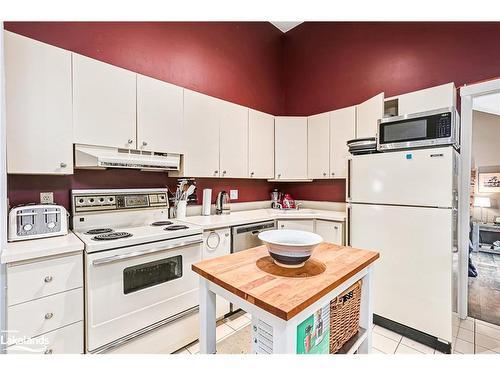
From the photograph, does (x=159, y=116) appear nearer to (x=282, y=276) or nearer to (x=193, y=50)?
(x=193, y=50)

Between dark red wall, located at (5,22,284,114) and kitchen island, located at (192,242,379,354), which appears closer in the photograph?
kitchen island, located at (192,242,379,354)

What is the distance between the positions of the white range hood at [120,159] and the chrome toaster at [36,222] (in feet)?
1.16

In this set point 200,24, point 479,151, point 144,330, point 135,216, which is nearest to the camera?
point 144,330

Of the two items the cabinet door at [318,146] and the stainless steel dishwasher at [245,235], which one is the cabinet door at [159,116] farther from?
the cabinet door at [318,146]

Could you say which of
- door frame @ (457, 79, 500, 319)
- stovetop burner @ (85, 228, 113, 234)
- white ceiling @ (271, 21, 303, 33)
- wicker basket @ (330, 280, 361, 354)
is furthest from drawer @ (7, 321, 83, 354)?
white ceiling @ (271, 21, 303, 33)

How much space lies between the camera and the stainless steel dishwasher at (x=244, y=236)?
223 centimetres

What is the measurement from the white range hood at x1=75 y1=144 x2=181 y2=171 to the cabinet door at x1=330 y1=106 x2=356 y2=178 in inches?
71.9

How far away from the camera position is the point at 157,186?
2371mm

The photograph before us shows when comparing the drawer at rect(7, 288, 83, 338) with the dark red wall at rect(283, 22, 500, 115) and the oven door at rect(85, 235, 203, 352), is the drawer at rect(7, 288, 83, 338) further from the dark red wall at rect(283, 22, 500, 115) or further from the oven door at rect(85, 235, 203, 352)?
the dark red wall at rect(283, 22, 500, 115)

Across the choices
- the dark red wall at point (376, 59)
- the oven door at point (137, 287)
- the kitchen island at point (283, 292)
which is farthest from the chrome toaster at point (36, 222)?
the dark red wall at point (376, 59)

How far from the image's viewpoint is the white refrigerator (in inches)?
69.4

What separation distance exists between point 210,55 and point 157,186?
5.61 ft

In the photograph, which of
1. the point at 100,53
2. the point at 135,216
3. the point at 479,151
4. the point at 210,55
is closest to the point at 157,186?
the point at 135,216
